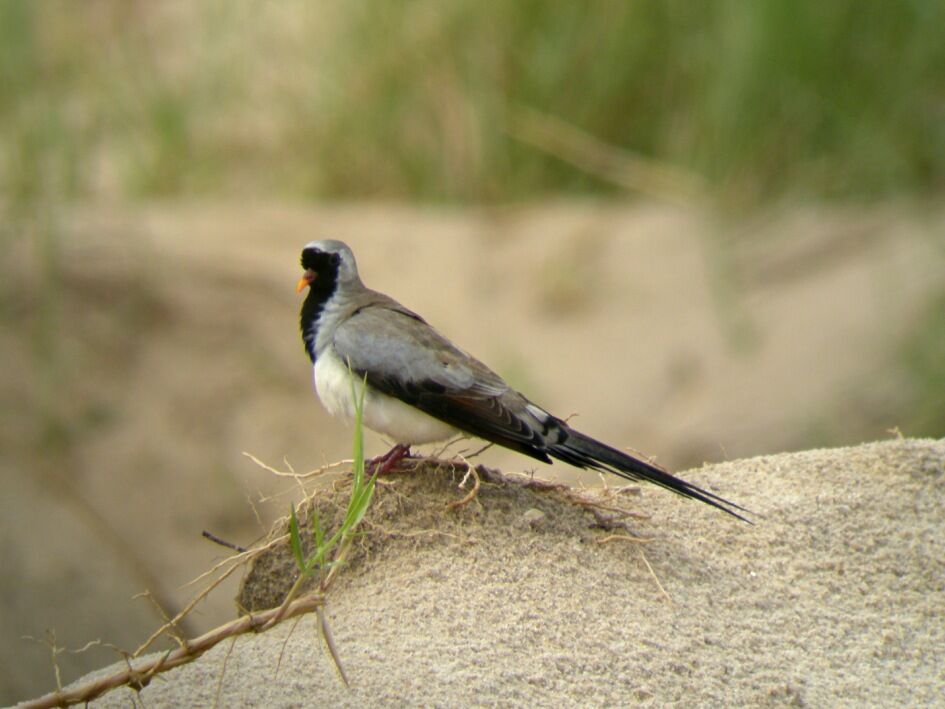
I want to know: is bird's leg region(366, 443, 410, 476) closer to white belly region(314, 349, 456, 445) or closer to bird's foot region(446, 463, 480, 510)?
white belly region(314, 349, 456, 445)

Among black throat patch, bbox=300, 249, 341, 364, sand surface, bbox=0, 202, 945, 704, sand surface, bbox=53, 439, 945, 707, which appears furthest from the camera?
sand surface, bbox=0, 202, 945, 704

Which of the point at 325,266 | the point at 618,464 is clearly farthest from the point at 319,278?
the point at 618,464

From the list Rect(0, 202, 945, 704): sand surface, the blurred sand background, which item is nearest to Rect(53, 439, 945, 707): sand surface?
the blurred sand background

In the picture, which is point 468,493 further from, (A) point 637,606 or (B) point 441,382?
(A) point 637,606

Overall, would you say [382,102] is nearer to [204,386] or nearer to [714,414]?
[204,386]

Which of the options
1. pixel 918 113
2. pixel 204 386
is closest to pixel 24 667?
pixel 204 386

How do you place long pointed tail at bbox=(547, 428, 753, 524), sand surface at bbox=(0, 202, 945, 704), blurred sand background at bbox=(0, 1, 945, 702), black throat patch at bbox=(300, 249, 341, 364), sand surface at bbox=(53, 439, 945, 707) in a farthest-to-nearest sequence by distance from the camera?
blurred sand background at bbox=(0, 1, 945, 702) → sand surface at bbox=(0, 202, 945, 704) → black throat patch at bbox=(300, 249, 341, 364) → long pointed tail at bbox=(547, 428, 753, 524) → sand surface at bbox=(53, 439, 945, 707)
